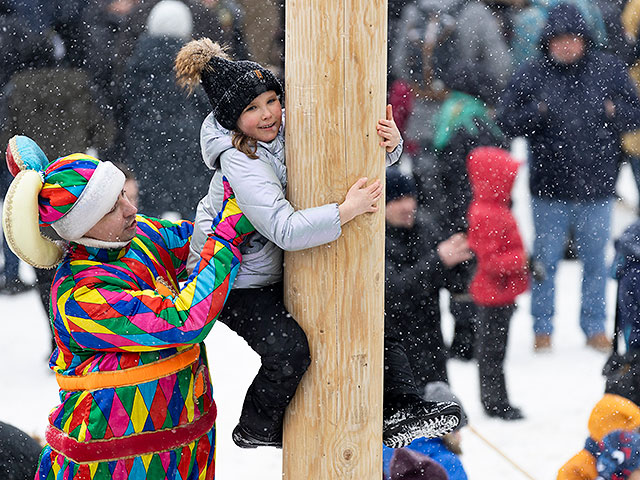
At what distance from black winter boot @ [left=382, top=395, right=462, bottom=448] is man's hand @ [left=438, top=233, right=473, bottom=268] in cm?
178

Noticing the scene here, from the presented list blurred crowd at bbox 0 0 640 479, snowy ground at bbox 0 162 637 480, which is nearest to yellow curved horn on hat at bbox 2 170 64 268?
snowy ground at bbox 0 162 637 480

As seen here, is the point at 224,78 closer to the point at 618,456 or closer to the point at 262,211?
the point at 262,211

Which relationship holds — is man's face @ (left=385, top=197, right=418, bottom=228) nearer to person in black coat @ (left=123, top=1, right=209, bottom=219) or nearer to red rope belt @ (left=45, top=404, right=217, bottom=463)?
red rope belt @ (left=45, top=404, right=217, bottom=463)

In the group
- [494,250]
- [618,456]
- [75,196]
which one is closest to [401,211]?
[494,250]

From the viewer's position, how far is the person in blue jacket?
17.5 ft

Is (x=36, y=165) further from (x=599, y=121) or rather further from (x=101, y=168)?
(x=599, y=121)

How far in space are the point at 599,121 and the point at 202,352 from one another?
373cm

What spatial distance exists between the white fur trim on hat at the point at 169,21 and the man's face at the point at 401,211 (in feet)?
8.18

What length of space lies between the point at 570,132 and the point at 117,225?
3.84m

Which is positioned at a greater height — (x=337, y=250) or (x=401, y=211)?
(x=401, y=211)

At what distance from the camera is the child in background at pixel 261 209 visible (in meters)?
1.98

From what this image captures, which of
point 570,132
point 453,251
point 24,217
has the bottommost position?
point 24,217

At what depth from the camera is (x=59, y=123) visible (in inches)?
223

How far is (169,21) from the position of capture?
18.6 feet
